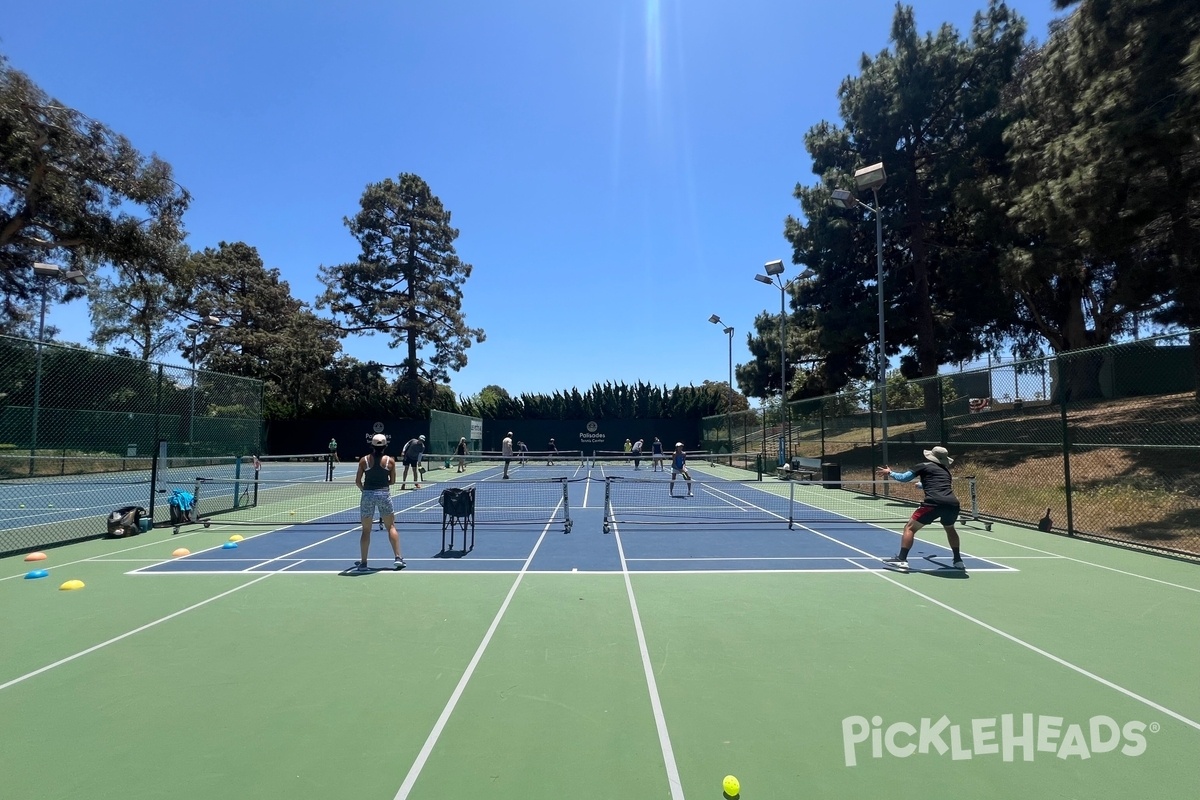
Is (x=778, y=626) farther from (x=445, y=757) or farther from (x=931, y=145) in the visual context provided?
(x=931, y=145)

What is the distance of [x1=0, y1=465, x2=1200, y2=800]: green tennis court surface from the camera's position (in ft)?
11.3

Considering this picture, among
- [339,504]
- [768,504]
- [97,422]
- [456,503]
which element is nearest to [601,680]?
[456,503]

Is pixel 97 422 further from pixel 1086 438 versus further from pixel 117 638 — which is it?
pixel 1086 438

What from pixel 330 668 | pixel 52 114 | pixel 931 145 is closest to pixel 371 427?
pixel 52 114

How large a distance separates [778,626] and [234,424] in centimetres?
1582

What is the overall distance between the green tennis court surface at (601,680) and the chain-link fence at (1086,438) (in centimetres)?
351

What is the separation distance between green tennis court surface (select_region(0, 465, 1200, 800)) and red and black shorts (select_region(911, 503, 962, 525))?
725mm

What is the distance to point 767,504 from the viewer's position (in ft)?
52.9

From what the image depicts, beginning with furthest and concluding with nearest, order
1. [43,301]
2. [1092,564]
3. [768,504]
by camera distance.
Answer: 1. [43,301]
2. [768,504]
3. [1092,564]

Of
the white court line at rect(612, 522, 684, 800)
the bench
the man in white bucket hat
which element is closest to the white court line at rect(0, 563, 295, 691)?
the white court line at rect(612, 522, 684, 800)

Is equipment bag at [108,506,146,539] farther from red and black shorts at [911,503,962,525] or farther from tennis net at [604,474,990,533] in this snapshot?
red and black shorts at [911,503,962,525]

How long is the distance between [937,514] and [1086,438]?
9452mm

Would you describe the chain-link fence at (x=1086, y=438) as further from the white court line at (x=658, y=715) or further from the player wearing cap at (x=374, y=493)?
the player wearing cap at (x=374, y=493)

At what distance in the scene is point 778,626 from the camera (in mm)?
5957
